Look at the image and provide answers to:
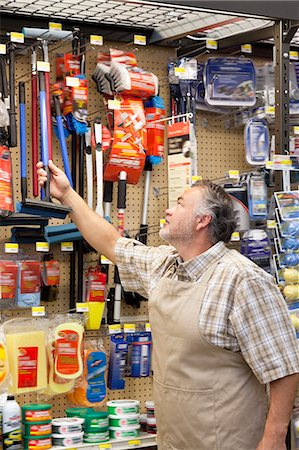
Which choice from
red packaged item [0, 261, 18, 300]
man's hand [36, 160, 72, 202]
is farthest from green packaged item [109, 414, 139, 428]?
man's hand [36, 160, 72, 202]

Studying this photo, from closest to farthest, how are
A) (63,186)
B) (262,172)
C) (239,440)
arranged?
(239,440), (63,186), (262,172)

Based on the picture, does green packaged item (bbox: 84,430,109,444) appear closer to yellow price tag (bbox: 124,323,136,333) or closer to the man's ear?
yellow price tag (bbox: 124,323,136,333)

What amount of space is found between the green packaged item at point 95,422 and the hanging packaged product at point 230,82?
180cm

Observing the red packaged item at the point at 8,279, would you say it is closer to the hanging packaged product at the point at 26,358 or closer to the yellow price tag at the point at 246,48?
the hanging packaged product at the point at 26,358

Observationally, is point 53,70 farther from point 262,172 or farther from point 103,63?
point 262,172

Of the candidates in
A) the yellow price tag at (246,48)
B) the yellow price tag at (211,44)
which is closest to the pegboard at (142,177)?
the yellow price tag at (211,44)

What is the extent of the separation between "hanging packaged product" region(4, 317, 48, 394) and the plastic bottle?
9cm

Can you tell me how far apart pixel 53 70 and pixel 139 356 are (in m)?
1.55

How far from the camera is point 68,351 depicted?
4004 millimetres

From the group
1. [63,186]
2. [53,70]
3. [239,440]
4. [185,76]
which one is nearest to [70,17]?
[53,70]

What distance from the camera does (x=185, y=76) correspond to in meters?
4.59

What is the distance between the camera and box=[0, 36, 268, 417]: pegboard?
4.31 m

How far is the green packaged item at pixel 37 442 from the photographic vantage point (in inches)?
153

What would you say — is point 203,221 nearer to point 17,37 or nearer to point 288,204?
point 288,204
